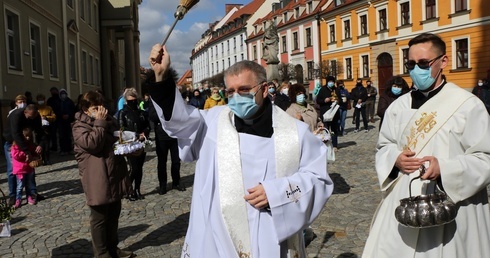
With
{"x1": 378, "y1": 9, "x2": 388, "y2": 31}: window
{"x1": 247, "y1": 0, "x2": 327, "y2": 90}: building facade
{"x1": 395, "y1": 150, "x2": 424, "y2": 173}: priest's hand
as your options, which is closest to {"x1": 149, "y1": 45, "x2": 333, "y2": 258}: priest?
{"x1": 395, "y1": 150, "x2": 424, "y2": 173}: priest's hand

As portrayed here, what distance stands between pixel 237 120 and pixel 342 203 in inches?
189

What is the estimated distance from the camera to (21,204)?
8.13 meters

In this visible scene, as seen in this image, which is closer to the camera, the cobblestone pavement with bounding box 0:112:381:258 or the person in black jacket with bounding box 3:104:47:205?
the cobblestone pavement with bounding box 0:112:381:258

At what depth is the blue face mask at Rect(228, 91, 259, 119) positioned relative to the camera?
2.84 metres

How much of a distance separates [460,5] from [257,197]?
32898 millimetres

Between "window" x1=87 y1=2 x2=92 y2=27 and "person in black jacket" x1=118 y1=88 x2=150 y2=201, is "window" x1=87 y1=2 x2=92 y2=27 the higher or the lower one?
the higher one

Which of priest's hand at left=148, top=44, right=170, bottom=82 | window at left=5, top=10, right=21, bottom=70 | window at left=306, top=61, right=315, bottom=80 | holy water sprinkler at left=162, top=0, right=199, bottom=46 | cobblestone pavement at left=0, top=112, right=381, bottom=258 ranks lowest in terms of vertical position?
cobblestone pavement at left=0, top=112, right=381, bottom=258

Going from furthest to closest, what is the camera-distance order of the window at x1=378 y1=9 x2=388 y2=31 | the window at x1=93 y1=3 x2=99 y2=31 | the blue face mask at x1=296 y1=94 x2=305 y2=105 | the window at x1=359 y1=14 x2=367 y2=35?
the window at x1=359 y1=14 x2=367 y2=35 < the window at x1=378 y1=9 x2=388 y2=31 < the window at x1=93 y1=3 x2=99 y2=31 < the blue face mask at x1=296 y1=94 x2=305 y2=105

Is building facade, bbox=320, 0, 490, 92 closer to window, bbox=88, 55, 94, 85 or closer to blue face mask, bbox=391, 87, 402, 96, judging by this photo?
blue face mask, bbox=391, 87, 402, 96

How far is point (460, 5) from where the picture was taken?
31.5 m

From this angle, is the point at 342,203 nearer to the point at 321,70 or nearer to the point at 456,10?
the point at 456,10

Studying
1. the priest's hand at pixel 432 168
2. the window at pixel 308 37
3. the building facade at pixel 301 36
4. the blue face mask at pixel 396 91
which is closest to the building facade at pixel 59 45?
the blue face mask at pixel 396 91

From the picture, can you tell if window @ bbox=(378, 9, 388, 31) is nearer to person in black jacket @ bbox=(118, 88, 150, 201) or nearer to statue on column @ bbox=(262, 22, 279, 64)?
statue on column @ bbox=(262, 22, 279, 64)

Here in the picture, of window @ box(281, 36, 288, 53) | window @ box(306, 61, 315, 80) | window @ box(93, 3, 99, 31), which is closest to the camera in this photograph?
window @ box(93, 3, 99, 31)
